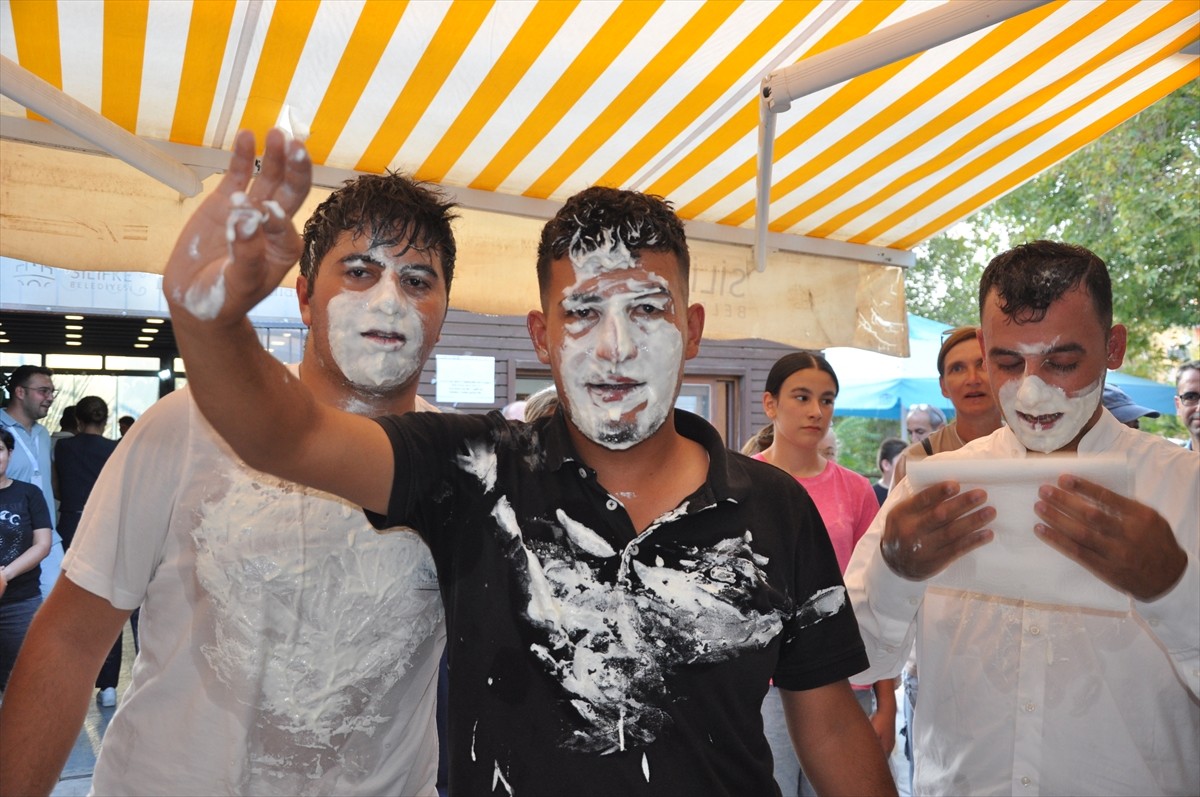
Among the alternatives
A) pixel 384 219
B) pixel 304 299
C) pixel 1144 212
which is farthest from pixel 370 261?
pixel 1144 212

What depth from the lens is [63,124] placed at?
8.28ft

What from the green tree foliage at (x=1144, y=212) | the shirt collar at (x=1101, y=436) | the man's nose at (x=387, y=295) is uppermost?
the green tree foliage at (x=1144, y=212)

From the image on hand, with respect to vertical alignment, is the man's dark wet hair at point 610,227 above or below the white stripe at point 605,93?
below

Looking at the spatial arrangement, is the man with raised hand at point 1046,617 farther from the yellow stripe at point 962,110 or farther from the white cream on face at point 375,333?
the yellow stripe at point 962,110

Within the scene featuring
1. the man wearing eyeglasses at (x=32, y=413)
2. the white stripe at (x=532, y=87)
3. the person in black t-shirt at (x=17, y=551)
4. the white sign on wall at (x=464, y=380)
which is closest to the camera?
the white stripe at (x=532, y=87)

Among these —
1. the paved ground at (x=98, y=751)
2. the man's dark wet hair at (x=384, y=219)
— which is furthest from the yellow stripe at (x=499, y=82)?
the paved ground at (x=98, y=751)

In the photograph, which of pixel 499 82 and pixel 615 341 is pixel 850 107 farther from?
pixel 615 341

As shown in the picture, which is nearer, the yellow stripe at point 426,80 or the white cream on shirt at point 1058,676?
the white cream on shirt at point 1058,676

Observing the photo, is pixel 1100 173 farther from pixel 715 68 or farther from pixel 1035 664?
pixel 1035 664

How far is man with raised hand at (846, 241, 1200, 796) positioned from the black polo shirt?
32 centimetres

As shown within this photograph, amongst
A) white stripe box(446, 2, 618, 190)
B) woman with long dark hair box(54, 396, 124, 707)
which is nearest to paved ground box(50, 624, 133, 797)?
woman with long dark hair box(54, 396, 124, 707)

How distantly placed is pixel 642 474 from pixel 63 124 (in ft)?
6.43

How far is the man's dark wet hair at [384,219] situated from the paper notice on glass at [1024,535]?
1034 millimetres

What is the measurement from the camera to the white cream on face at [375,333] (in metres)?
1.80
